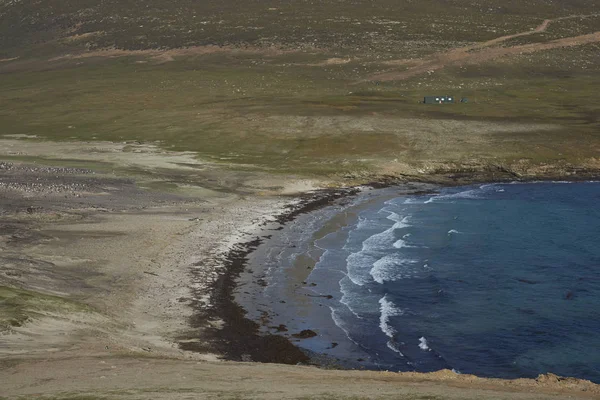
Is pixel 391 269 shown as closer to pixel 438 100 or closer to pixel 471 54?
pixel 438 100

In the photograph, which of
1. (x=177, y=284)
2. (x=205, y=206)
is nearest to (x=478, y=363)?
(x=177, y=284)

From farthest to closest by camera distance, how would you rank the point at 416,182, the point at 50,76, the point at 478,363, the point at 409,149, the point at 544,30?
the point at 544,30 → the point at 50,76 → the point at 409,149 → the point at 416,182 → the point at 478,363

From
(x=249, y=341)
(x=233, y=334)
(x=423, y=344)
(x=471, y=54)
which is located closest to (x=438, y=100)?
(x=471, y=54)

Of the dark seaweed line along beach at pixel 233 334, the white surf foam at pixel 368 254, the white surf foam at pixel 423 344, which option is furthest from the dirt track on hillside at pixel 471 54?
the white surf foam at pixel 423 344

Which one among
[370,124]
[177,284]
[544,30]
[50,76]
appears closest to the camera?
[177,284]

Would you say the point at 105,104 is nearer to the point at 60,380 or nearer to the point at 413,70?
the point at 413,70

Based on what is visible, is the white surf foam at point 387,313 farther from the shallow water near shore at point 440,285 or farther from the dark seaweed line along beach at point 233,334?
the dark seaweed line along beach at point 233,334

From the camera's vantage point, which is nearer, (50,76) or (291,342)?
(291,342)

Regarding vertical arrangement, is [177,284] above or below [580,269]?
above
